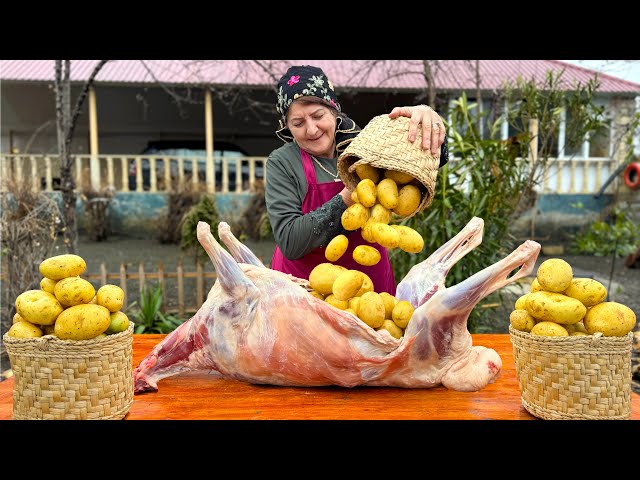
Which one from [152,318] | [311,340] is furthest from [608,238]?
[311,340]

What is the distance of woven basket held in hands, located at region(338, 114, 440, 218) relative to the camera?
1.59 meters

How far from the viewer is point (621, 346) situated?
1.41 metres

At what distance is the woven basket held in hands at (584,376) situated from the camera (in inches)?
55.7

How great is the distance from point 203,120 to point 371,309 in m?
11.8

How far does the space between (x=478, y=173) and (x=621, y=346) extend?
2510mm

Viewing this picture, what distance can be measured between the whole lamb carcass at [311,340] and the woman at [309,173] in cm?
20

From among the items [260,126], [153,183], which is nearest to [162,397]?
[153,183]

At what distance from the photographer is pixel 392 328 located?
1.75 meters

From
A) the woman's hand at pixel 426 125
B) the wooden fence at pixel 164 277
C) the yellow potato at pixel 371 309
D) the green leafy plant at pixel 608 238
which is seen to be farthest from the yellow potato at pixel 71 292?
the green leafy plant at pixel 608 238

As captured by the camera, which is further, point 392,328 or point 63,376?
point 392,328

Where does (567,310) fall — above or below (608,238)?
above

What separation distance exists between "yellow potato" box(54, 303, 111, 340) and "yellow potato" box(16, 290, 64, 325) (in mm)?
29

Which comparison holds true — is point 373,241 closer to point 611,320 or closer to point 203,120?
point 611,320

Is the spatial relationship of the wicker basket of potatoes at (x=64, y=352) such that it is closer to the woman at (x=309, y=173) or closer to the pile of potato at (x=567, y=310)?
the woman at (x=309, y=173)
